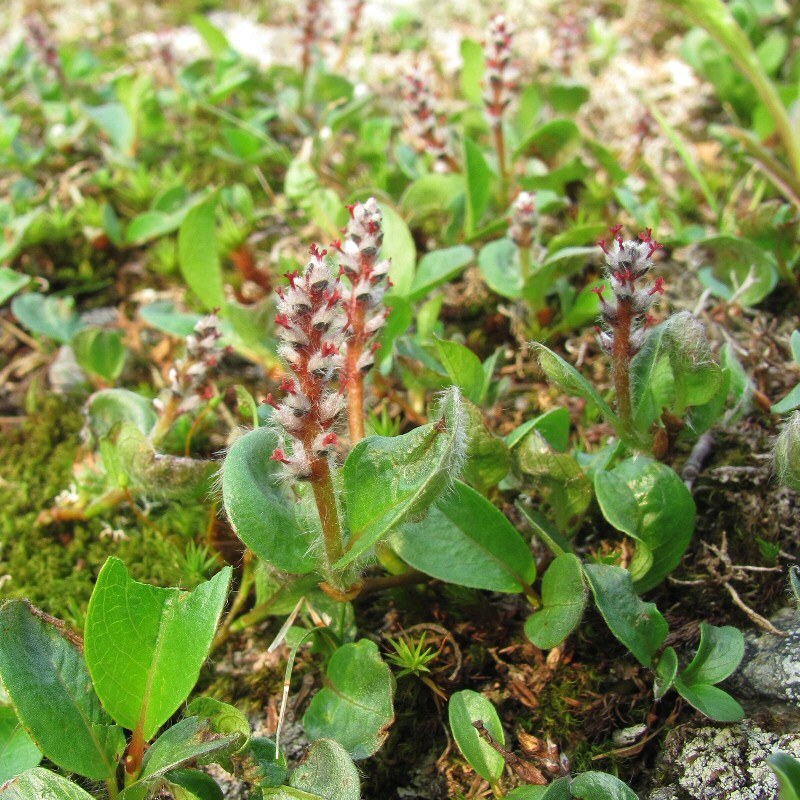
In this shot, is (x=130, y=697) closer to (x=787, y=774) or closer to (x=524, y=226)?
(x=787, y=774)

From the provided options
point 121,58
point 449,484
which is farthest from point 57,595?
point 121,58

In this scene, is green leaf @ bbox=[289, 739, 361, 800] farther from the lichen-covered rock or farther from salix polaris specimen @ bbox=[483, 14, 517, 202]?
salix polaris specimen @ bbox=[483, 14, 517, 202]

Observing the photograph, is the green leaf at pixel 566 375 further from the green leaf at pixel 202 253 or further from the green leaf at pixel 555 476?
the green leaf at pixel 202 253

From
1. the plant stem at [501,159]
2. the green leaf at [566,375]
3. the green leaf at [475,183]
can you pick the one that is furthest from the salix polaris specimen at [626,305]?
the plant stem at [501,159]

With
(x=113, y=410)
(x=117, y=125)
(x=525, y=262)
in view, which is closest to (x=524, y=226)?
(x=525, y=262)

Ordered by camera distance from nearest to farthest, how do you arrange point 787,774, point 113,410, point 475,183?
point 787,774 < point 113,410 < point 475,183

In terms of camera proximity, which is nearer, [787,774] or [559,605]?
[787,774]

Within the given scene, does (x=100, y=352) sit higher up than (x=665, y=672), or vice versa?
(x=100, y=352)
